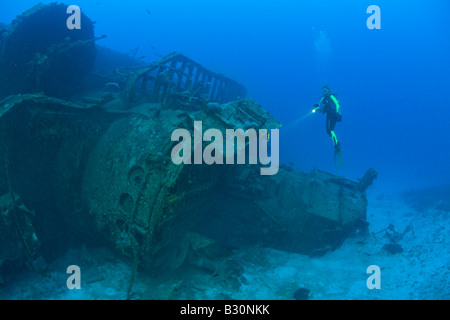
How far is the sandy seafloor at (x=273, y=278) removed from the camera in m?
4.93

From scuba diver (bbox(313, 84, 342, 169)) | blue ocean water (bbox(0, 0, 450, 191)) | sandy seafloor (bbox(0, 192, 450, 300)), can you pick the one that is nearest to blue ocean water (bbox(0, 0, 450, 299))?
blue ocean water (bbox(0, 0, 450, 191))

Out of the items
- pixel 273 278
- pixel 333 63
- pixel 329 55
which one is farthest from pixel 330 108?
pixel 329 55

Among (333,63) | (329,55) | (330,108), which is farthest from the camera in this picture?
(329,55)

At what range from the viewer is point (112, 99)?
6.64 meters

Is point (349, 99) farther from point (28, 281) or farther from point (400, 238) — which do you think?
point (28, 281)

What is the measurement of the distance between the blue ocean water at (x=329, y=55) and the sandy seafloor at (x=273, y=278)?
56318 mm

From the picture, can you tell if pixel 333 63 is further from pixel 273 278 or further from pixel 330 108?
pixel 273 278

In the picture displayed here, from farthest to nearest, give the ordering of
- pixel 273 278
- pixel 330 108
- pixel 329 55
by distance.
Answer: pixel 329 55 → pixel 330 108 → pixel 273 278

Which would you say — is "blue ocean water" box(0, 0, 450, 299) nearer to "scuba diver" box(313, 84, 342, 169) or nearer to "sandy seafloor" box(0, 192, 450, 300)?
"sandy seafloor" box(0, 192, 450, 300)

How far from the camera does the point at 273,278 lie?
6.36 meters

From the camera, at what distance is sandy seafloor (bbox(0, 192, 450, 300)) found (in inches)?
194

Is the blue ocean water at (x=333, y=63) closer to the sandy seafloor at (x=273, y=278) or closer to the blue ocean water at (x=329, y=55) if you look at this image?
the blue ocean water at (x=329, y=55)

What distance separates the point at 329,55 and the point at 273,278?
511 ft

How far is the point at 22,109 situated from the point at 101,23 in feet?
582
